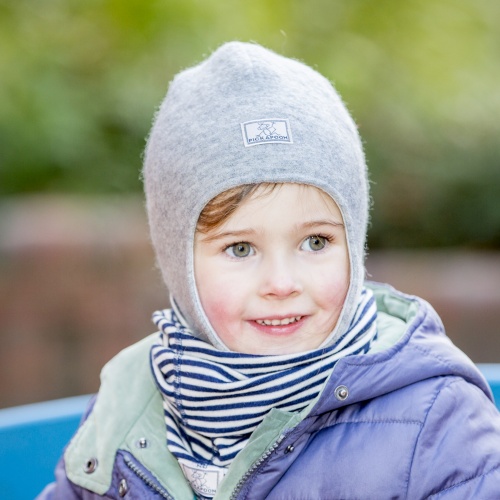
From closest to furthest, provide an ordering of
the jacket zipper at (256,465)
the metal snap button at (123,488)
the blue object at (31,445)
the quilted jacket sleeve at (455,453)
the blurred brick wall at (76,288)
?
the quilted jacket sleeve at (455,453) < the jacket zipper at (256,465) < the metal snap button at (123,488) < the blue object at (31,445) < the blurred brick wall at (76,288)

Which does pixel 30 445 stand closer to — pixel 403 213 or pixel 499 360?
pixel 499 360

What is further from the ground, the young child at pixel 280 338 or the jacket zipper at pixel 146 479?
the young child at pixel 280 338

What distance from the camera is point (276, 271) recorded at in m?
1.57

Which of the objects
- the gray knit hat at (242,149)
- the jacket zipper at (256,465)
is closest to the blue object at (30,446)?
the gray knit hat at (242,149)

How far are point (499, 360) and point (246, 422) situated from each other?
1.93 m

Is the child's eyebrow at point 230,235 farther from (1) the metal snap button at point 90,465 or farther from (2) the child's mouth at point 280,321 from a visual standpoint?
(1) the metal snap button at point 90,465

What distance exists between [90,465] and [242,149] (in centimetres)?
62

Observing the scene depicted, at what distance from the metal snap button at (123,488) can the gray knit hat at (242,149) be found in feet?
0.91

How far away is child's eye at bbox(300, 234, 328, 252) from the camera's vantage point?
1614 mm

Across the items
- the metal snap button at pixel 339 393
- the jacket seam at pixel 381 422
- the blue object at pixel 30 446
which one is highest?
the metal snap button at pixel 339 393

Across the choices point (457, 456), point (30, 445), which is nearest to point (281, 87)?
point (457, 456)

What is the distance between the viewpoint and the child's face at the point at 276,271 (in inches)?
62.3

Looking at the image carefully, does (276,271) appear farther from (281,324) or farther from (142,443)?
(142,443)

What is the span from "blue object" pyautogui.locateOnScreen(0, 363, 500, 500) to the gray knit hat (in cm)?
55
